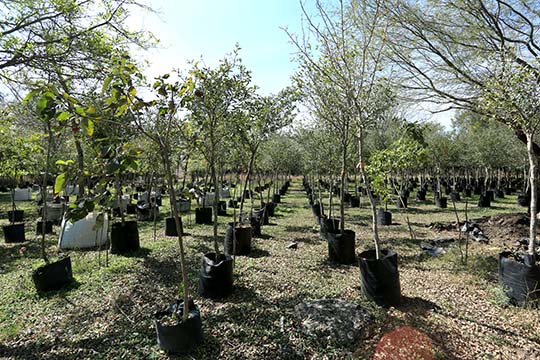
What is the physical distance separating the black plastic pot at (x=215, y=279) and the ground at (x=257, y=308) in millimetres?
129

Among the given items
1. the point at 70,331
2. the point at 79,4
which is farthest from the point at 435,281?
the point at 79,4

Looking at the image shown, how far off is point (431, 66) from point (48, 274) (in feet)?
30.5

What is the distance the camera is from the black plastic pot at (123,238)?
644 cm

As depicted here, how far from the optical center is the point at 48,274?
4586mm

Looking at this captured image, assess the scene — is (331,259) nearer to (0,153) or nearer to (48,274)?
(48,274)

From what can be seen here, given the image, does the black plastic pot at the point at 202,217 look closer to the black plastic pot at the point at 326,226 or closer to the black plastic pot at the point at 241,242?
the black plastic pot at the point at 241,242

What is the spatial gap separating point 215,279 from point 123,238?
3.21 meters

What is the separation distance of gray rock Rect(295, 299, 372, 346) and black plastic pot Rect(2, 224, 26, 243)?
819 cm

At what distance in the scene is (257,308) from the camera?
3.96 m

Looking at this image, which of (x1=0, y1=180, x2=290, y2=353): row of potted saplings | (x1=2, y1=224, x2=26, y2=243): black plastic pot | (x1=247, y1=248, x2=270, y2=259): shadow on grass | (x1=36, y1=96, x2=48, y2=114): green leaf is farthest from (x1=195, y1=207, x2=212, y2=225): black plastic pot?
(x1=36, y1=96, x2=48, y2=114): green leaf

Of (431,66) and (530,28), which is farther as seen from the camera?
(431,66)

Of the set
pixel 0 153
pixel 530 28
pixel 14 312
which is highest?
pixel 530 28

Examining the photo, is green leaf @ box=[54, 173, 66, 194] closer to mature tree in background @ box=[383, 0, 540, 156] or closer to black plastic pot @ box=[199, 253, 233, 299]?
black plastic pot @ box=[199, 253, 233, 299]

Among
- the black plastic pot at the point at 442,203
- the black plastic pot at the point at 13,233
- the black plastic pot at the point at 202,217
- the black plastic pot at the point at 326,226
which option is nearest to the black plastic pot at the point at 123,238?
the black plastic pot at the point at 13,233
